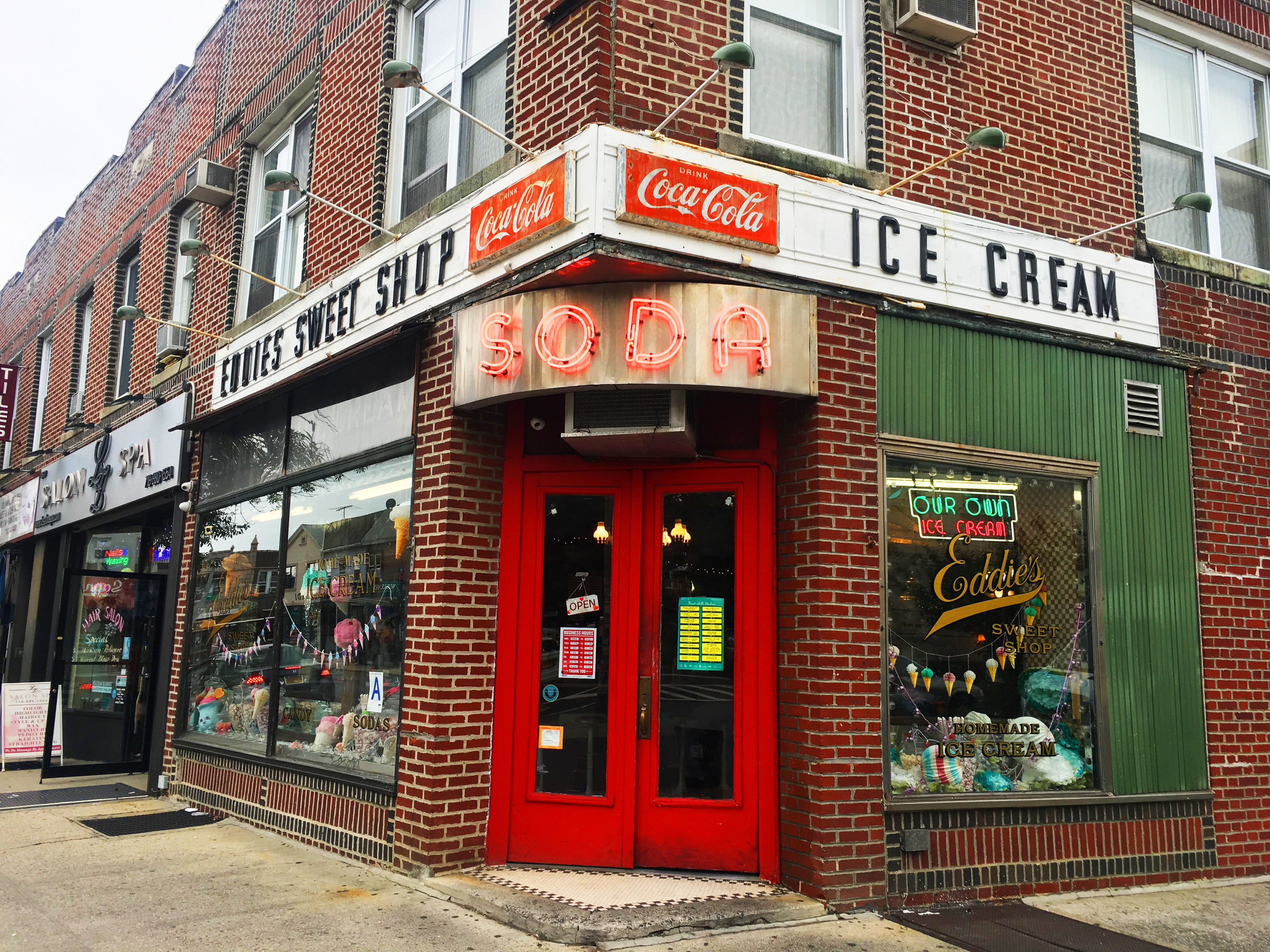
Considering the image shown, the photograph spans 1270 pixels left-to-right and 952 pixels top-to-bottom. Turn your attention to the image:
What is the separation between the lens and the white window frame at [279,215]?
31.7 ft

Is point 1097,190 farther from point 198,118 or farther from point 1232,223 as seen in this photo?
point 198,118

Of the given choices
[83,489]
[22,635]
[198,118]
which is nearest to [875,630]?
[198,118]

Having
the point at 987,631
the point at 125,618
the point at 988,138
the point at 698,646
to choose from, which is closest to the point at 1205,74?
the point at 988,138

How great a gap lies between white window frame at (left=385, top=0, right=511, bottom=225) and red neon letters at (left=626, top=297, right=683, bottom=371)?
6.46 ft

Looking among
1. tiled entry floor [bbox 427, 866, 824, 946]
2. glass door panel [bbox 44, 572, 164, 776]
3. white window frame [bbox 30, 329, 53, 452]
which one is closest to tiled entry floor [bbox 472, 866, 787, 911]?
tiled entry floor [bbox 427, 866, 824, 946]

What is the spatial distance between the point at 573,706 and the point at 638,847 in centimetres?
98

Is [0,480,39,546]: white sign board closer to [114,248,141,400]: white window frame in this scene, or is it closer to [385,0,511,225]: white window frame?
[114,248,141,400]: white window frame

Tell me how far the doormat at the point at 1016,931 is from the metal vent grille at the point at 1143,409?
352cm

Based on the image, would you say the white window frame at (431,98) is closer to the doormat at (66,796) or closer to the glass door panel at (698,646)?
the glass door panel at (698,646)

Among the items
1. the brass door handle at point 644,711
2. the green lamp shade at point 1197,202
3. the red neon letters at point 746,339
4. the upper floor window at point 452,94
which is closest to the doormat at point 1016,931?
the brass door handle at point 644,711

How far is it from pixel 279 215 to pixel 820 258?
Answer: 20.2ft

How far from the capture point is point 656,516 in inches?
268

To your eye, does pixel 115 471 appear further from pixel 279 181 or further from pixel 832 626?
pixel 832 626

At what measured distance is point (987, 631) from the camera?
22.5 ft
